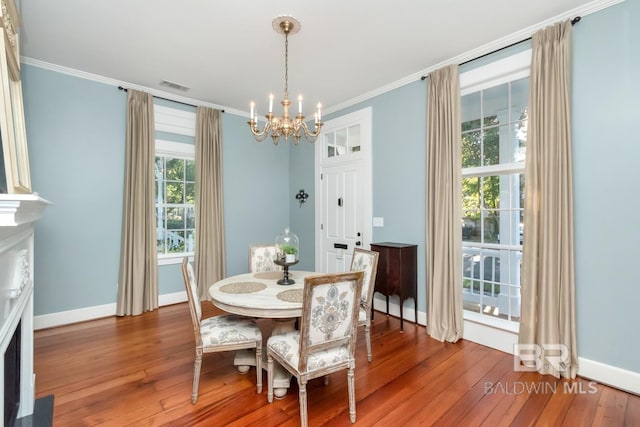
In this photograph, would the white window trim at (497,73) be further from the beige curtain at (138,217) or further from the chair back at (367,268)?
the beige curtain at (138,217)

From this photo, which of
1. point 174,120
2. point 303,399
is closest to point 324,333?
point 303,399

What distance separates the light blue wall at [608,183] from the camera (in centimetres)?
222

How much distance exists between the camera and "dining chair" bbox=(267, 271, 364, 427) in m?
1.78

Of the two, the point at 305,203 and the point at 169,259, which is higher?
the point at 305,203

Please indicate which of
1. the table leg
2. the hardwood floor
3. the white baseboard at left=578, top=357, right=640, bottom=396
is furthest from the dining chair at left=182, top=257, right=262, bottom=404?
the white baseboard at left=578, top=357, right=640, bottom=396

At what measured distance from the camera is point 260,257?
10.9ft

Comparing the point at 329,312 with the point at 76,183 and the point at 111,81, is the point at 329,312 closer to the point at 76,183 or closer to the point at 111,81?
A: the point at 76,183

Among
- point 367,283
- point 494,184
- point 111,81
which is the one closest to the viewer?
point 367,283

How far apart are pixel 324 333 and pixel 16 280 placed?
155cm

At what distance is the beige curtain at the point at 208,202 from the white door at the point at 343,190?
1516mm

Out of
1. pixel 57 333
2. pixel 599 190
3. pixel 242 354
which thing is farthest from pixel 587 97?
pixel 57 333

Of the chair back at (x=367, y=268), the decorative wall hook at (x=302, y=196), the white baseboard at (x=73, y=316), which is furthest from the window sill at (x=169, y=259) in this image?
the chair back at (x=367, y=268)

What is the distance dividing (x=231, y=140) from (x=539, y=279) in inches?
171

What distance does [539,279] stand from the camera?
8.45 ft
